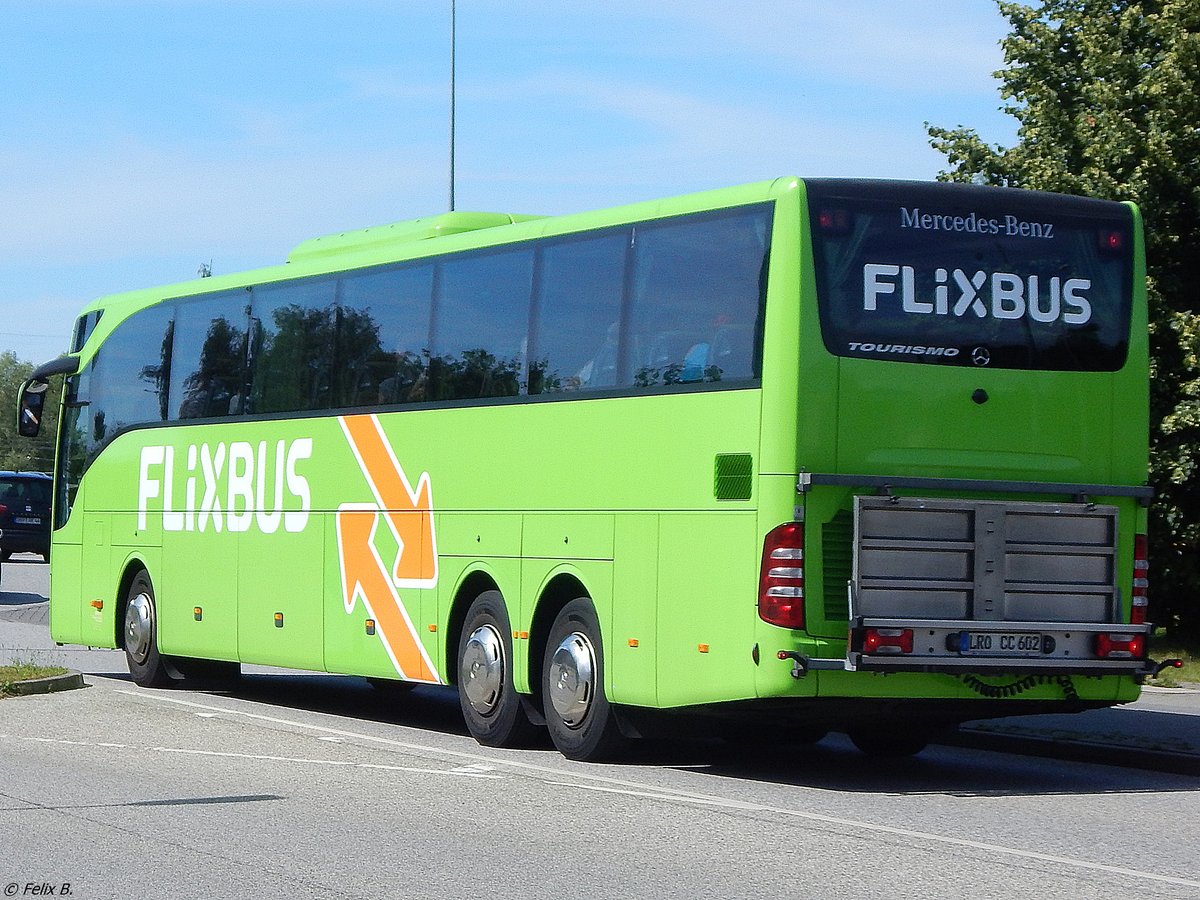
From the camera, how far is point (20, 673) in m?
18.4

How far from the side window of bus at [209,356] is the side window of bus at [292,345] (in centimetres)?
29

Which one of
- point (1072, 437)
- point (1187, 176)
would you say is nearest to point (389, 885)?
point (1072, 437)

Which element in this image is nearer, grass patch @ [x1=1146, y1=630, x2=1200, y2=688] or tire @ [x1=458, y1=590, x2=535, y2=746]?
tire @ [x1=458, y1=590, x2=535, y2=746]

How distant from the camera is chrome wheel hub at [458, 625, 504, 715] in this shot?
48.5 feet

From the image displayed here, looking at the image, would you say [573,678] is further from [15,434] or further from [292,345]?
[15,434]

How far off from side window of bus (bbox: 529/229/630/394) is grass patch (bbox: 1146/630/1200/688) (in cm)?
723

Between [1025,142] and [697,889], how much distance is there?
17.5 metres

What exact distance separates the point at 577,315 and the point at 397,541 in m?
3.20

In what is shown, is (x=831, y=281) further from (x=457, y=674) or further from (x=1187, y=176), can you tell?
(x=1187, y=176)

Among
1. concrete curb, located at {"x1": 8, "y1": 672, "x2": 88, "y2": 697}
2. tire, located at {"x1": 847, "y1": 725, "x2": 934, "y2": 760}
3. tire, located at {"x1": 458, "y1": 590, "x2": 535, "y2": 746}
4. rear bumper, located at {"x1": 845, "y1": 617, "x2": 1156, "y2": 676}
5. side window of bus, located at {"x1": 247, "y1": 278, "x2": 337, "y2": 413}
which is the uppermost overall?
side window of bus, located at {"x1": 247, "y1": 278, "x2": 337, "y2": 413}

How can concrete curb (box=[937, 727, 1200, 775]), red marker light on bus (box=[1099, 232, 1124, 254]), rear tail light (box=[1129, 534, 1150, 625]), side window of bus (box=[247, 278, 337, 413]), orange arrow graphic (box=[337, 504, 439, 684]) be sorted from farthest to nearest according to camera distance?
side window of bus (box=[247, 278, 337, 413]) < orange arrow graphic (box=[337, 504, 439, 684]) < concrete curb (box=[937, 727, 1200, 775]) < red marker light on bus (box=[1099, 232, 1124, 254]) < rear tail light (box=[1129, 534, 1150, 625])

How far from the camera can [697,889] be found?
27.5ft

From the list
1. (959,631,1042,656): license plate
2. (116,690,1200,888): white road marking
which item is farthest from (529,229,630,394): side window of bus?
(959,631,1042,656): license plate

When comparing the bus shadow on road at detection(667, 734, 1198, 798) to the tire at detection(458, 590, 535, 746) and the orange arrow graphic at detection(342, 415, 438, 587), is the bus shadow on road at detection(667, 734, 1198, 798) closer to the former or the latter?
the tire at detection(458, 590, 535, 746)
